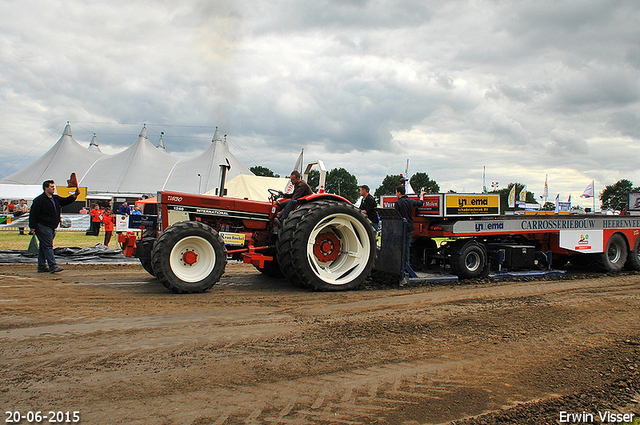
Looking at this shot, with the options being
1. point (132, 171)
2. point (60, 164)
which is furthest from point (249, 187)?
point (60, 164)

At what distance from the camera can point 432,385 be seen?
3.14 m

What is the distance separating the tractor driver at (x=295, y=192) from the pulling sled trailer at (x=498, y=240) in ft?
5.96

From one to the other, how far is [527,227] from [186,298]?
21.9 feet

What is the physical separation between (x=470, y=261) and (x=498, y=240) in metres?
1.25

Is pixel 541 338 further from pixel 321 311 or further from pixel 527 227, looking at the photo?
pixel 527 227

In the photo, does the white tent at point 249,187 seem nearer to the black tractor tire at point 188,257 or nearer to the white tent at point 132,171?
the white tent at point 132,171

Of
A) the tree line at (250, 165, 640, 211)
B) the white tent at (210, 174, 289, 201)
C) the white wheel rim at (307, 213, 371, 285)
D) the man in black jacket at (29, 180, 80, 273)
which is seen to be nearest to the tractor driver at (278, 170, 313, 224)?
the white wheel rim at (307, 213, 371, 285)

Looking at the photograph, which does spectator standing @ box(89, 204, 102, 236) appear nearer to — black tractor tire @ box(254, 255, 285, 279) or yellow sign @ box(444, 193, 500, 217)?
black tractor tire @ box(254, 255, 285, 279)

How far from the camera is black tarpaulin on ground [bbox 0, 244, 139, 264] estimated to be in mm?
9094

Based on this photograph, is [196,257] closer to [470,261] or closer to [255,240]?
[255,240]

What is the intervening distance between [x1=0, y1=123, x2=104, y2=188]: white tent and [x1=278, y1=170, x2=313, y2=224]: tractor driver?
36199mm

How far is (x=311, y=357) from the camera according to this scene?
3.59 m

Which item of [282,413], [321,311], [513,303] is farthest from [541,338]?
[282,413]

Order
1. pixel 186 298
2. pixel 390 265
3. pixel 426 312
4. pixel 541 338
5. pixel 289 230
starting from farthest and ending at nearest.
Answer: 1. pixel 390 265
2. pixel 289 230
3. pixel 186 298
4. pixel 426 312
5. pixel 541 338
